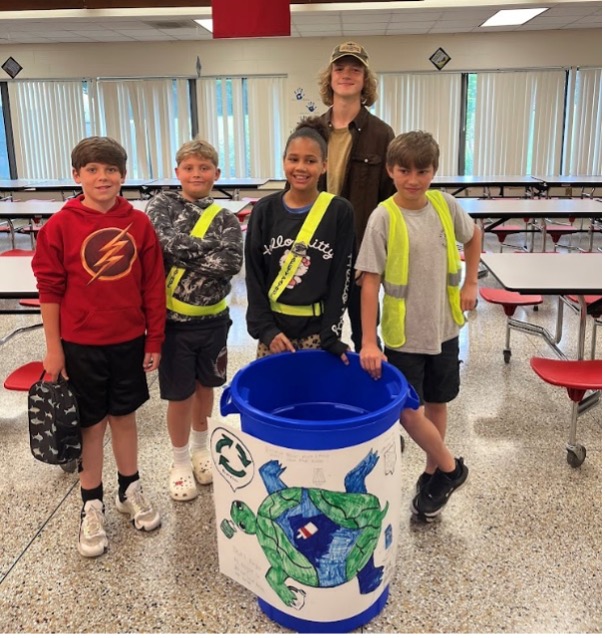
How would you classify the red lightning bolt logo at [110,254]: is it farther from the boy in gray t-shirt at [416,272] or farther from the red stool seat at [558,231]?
the red stool seat at [558,231]

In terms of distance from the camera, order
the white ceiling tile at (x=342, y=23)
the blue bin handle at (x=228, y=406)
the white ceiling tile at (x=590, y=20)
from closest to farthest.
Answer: the blue bin handle at (x=228, y=406) < the white ceiling tile at (x=342, y=23) < the white ceiling tile at (x=590, y=20)

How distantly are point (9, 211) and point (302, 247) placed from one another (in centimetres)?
363

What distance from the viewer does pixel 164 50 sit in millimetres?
8398

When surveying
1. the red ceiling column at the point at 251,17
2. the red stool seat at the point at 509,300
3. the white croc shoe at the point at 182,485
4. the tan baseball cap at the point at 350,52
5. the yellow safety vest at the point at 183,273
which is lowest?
the white croc shoe at the point at 182,485

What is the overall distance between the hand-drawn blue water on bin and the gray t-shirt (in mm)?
430

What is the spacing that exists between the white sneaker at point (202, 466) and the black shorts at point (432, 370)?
79 centimetres

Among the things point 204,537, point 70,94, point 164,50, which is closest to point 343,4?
point 164,50

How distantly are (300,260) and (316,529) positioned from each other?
73 centimetres

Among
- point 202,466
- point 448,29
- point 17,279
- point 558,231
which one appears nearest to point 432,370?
point 202,466

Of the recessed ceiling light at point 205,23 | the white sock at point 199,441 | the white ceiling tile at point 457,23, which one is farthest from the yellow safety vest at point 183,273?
the white ceiling tile at point 457,23

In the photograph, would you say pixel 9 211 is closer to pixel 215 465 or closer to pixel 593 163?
pixel 215 465

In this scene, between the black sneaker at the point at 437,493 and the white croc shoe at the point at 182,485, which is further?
the white croc shoe at the point at 182,485

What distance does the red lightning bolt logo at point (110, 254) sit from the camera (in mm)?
1632

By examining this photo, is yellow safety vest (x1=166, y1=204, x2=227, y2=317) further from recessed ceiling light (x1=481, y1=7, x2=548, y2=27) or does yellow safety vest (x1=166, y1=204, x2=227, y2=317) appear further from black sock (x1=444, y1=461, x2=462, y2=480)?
recessed ceiling light (x1=481, y1=7, x2=548, y2=27)
